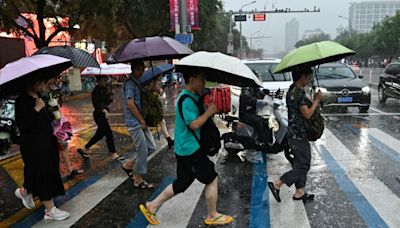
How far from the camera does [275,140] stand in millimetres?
6805

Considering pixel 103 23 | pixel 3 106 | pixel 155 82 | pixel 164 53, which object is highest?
pixel 103 23

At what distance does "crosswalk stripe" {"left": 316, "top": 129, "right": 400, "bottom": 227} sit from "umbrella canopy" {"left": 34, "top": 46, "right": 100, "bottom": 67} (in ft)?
12.2

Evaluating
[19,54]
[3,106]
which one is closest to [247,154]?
[3,106]

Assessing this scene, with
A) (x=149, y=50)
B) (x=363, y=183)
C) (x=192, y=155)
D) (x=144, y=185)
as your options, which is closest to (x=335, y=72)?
(x=363, y=183)

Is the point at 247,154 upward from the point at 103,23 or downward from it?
downward

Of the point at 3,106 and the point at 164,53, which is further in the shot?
the point at 3,106

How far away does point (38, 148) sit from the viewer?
436 centimetres

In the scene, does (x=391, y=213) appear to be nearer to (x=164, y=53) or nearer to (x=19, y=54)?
(x=164, y=53)

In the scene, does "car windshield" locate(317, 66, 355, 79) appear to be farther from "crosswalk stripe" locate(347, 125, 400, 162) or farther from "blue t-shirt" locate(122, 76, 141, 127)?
"blue t-shirt" locate(122, 76, 141, 127)

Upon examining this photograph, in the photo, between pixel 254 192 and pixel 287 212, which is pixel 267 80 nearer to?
pixel 254 192

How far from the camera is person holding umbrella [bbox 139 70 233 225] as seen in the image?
153 inches

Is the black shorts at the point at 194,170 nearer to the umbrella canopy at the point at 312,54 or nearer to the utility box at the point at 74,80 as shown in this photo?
the umbrella canopy at the point at 312,54

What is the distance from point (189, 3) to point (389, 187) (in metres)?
14.4

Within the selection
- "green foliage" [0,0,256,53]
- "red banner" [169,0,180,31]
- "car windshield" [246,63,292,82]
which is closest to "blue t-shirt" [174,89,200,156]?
"car windshield" [246,63,292,82]
